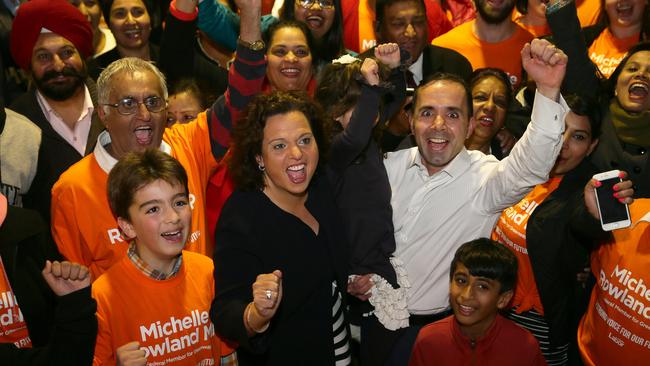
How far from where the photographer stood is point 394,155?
4.18 metres

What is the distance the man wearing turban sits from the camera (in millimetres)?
4789

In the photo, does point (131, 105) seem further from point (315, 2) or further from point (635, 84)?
point (635, 84)

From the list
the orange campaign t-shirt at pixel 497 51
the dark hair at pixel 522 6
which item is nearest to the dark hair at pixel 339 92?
the orange campaign t-shirt at pixel 497 51

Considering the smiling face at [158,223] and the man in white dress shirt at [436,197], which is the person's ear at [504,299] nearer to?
the man in white dress shirt at [436,197]

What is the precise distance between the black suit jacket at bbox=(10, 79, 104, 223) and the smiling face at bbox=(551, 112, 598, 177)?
2.37m

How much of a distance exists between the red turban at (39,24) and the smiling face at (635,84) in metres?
3.08

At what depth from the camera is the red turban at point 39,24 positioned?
15.8ft

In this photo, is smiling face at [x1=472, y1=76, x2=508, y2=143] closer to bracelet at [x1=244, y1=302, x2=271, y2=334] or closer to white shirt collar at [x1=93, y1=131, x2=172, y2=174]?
white shirt collar at [x1=93, y1=131, x2=172, y2=174]

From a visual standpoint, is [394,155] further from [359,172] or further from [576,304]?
[576,304]

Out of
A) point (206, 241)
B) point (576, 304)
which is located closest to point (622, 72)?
point (576, 304)

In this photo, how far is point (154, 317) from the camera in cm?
337

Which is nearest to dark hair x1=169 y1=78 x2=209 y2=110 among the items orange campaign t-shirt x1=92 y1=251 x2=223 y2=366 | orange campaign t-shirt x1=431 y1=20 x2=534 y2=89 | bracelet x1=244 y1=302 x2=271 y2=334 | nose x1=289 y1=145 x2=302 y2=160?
nose x1=289 y1=145 x2=302 y2=160

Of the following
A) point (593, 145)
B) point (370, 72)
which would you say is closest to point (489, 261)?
point (593, 145)

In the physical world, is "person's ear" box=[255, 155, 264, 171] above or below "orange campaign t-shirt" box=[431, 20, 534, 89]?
below
